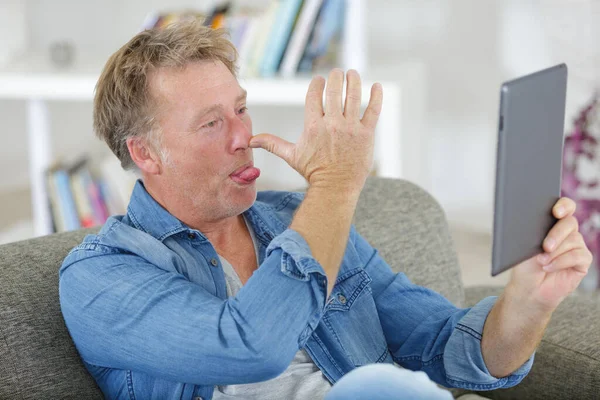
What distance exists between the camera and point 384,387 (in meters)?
1.09

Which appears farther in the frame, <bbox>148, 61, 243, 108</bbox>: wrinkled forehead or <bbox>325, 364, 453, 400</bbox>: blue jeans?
<bbox>148, 61, 243, 108</bbox>: wrinkled forehead

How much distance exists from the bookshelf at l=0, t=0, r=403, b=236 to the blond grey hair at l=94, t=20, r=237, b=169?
57.5 inches

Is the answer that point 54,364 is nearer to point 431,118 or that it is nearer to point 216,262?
point 216,262

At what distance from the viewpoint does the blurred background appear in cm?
316

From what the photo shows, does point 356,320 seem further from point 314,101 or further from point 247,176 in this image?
point 314,101

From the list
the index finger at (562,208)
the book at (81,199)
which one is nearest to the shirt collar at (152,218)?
the index finger at (562,208)

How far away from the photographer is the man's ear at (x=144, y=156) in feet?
5.27

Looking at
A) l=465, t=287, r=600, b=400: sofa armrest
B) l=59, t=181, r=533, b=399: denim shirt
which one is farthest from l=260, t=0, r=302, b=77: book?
l=465, t=287, r=600, b=400: sofa armrest

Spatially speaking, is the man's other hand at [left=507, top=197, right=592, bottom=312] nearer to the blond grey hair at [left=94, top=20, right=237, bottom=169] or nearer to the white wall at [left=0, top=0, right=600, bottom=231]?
the blond grey hair at [left=94, top=20, right=237, bottom=169]

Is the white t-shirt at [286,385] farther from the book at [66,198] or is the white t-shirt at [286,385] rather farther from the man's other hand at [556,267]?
the book at [66,198]

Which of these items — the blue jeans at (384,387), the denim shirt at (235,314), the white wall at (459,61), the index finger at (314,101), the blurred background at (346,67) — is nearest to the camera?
the blue jeans at (384,387)

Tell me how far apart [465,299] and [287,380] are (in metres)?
0.73

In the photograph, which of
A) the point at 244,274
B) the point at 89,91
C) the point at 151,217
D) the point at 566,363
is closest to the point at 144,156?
the point at 151,217

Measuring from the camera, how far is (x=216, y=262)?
5.08ft
